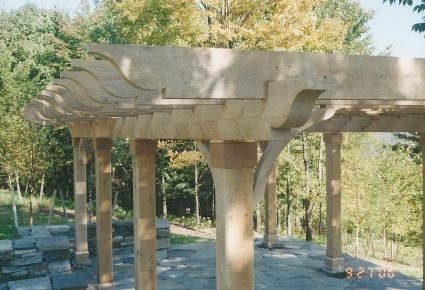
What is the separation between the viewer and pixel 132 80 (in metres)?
2.07

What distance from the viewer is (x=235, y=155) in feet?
10.0

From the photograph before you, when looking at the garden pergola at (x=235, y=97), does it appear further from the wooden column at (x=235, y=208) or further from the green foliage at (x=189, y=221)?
the green foliage at (x=189, y=221)

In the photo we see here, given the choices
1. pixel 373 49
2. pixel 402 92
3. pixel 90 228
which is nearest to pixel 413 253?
pixel 373 49

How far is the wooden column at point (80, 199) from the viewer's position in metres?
9.54

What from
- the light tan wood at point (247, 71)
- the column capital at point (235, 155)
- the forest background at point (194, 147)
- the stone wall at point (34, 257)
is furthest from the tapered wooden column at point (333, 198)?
the light tan wood at point (247, 71)

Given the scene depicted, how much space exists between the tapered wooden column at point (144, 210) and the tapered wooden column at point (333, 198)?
13.8 feet

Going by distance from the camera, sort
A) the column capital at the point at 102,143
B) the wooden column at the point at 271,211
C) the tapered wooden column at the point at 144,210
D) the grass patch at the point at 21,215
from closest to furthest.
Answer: the tapered wooden column at the point at 144,210 < the column capital at the point at 102,143 < the wooden column at the point at 271,211 < the grass patch at the point at 21,215

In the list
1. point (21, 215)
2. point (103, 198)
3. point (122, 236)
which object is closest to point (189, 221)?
point (21, 215)

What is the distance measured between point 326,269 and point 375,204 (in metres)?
7.34

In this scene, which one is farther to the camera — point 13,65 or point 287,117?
point 13,65

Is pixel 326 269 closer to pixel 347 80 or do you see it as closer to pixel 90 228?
pixel 90 228

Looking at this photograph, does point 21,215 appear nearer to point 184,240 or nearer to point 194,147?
point 184,240

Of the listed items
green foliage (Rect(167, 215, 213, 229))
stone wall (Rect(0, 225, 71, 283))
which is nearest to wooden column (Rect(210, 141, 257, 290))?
stone wall (Rect(0, 225, 71, 283))

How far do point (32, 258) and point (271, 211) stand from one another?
5219mm
